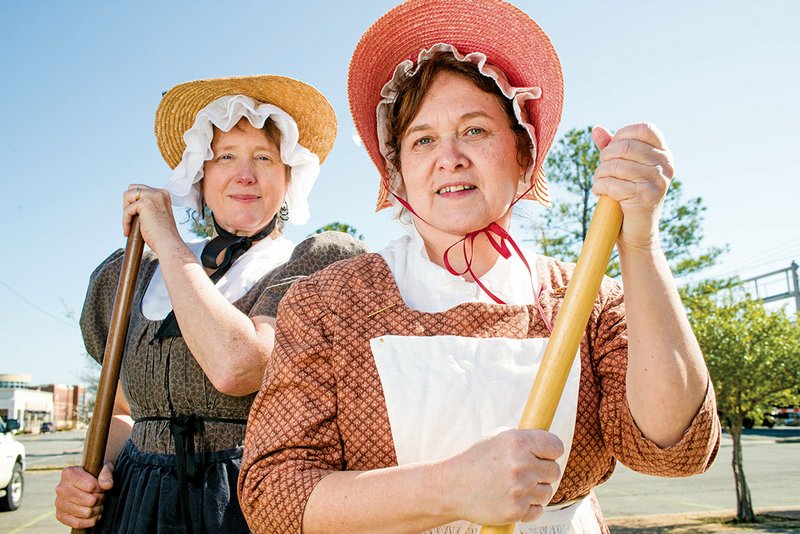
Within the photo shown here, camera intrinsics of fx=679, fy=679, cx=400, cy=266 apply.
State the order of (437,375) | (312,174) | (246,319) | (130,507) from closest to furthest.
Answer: (437,375)
(246,319)
(130,507)
(312,174)

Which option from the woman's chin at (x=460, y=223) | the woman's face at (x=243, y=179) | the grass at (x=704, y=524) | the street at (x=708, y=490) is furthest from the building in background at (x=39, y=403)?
the woman's chin at (x=460, y=223)

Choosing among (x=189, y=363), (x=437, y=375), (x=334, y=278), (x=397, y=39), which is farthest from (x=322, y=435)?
(x=397, y=39)

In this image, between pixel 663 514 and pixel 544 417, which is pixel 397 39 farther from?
pixel 663 514

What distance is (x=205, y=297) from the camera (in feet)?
6.61

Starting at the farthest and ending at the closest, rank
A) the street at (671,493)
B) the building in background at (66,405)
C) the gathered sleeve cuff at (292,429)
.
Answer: the building in background at (66,405) < the street at (671,493) < the gathered sleeve cuff at (292,429)

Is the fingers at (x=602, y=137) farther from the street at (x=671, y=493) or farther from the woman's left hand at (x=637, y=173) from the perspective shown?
the street at (x=671, y=493)

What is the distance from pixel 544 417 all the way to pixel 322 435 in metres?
0.53

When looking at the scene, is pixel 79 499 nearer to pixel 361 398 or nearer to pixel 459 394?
pixel 361 398

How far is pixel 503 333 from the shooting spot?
165cm

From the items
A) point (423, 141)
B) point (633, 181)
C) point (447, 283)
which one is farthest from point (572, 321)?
point (423, 141)

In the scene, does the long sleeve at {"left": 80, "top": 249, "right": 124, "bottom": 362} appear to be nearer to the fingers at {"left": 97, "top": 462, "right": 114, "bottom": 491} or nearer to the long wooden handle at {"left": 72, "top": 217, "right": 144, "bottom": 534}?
the long wooden handle at {"left": 72, "top": 217, "right": 144, "bottom": 534}

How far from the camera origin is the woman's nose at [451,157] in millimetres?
1743

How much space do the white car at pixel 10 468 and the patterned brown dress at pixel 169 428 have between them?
1053 cm

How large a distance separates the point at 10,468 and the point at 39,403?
66003 millimetres
